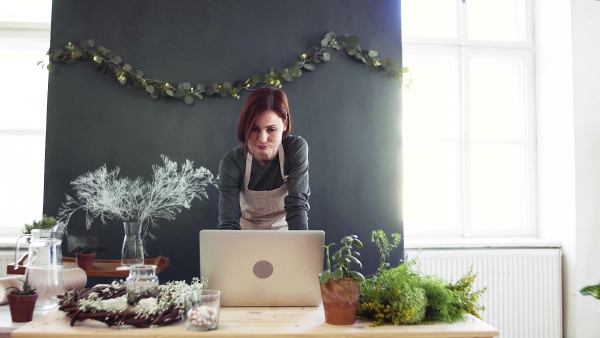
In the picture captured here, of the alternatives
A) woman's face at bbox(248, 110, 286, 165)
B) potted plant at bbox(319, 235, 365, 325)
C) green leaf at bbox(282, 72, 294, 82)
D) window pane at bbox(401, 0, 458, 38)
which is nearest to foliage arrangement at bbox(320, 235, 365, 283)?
potted plant at bbox(319, 235, 365, 325)

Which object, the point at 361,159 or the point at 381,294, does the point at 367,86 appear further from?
the point at 381,294

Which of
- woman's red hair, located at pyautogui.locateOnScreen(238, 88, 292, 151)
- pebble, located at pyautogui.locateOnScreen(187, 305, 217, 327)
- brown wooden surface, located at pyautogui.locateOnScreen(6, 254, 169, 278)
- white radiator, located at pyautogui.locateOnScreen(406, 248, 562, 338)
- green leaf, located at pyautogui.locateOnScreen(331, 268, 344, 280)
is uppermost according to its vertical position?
woman's red hair, located at pyautogui.locateOnScreen(238, 88, 292, 151)

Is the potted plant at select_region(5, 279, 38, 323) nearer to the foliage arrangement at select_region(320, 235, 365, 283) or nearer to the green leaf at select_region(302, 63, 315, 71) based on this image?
the foliage arrangement at select_region(320, 235, 365, 283)

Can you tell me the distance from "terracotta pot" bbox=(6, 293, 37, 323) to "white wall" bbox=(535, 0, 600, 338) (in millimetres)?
3558

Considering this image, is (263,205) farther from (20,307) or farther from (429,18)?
(429,18)

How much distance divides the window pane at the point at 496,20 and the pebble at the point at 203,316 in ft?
12.3

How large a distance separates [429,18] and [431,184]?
1359 millimetres

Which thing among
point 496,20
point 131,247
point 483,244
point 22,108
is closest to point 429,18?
point 496,20

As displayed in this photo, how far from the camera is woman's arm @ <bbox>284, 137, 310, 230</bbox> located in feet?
7.79

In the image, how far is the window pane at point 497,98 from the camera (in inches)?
178

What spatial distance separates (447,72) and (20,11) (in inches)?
134

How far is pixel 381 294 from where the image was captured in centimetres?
165

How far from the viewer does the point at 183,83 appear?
365 centimetres

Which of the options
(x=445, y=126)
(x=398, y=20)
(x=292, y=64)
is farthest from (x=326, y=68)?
(x=445, y=126)
